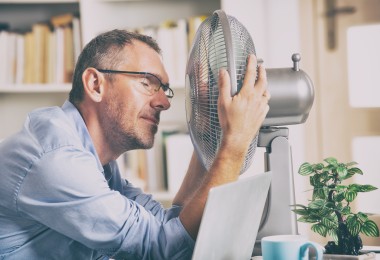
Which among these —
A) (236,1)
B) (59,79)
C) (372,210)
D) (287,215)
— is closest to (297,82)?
(287,215)

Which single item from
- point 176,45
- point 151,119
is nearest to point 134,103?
point 151,119

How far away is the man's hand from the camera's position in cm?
119

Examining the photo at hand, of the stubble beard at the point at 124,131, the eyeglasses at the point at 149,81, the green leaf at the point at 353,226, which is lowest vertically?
the green leaf at the point at 353,226

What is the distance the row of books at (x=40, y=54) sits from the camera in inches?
117

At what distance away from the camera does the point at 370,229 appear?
118 centimetres

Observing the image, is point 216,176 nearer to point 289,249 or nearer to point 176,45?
point 289,249

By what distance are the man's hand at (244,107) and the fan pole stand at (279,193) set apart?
85mm

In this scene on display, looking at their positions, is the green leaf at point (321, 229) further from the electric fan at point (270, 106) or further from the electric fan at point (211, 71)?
the electric fan at point (211, 71)

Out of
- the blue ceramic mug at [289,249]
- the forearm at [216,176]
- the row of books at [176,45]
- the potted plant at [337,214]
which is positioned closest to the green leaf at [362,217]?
the potted plant at [337,214]

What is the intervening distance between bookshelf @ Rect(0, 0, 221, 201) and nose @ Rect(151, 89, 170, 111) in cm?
139

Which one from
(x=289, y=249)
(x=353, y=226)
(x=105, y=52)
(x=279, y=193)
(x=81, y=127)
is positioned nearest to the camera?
(x=289, y=249)

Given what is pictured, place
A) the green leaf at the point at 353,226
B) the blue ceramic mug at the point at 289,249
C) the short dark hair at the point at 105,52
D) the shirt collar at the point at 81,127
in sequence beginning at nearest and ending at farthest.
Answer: the blue ceramic mug at the point at 289,249 → the green leaf at the point at 353,226 → the shirt collar at the point at 81,127 → the short dark hair at the point at 105,52

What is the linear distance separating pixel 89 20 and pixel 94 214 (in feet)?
6.00

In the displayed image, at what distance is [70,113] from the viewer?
1.49 metres
